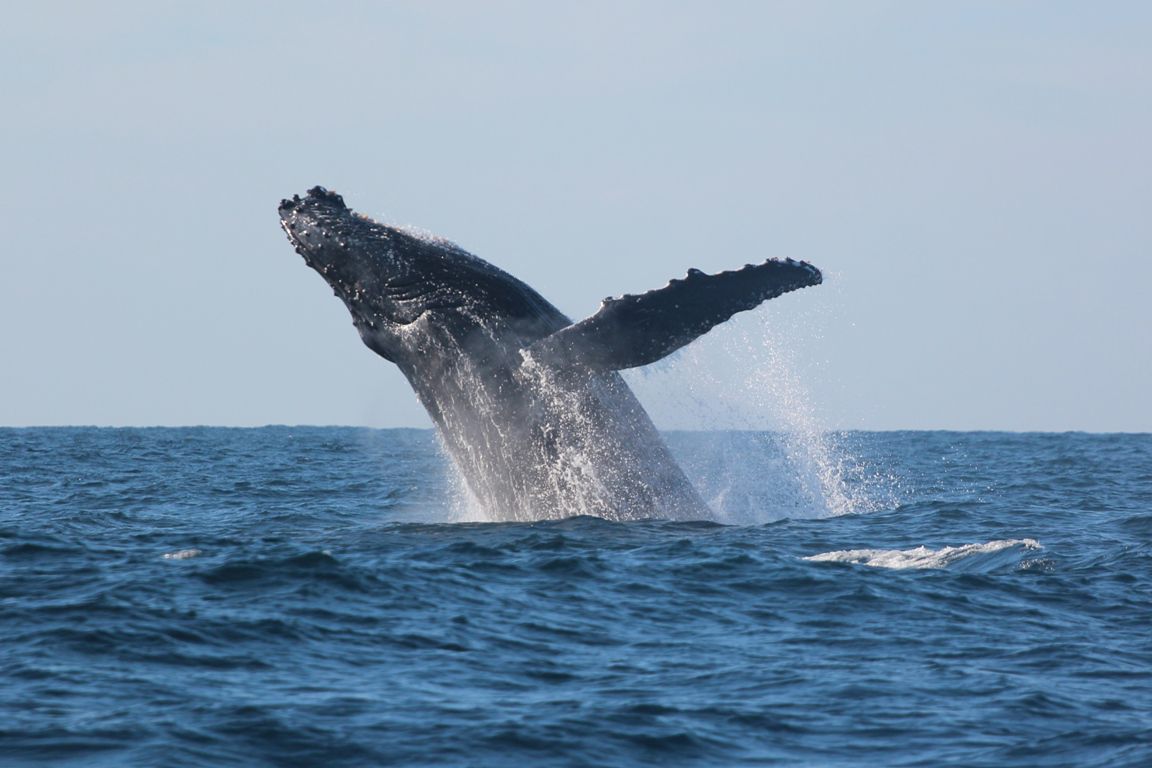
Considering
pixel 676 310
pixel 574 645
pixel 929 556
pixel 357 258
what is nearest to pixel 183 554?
pixel 357 258

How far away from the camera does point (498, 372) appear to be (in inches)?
Answer: 546

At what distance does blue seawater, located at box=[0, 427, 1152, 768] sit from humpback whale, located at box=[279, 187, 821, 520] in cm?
40

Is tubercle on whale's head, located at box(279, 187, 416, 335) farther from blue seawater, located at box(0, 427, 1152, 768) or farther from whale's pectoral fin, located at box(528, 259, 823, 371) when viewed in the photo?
blue seawater, located at box(0, 427, 1152, 768)

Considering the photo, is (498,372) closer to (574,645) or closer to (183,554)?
(183,554)

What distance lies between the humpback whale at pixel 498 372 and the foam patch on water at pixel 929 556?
176 cm

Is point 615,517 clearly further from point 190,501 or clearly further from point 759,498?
point 190,501

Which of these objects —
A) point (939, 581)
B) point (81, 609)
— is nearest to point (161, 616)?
point (81, 609)

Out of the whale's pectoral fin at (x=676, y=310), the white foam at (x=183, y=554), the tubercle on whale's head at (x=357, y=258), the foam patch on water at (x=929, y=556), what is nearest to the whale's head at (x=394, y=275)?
the tubercle on whale's head at (x=357, y=258)

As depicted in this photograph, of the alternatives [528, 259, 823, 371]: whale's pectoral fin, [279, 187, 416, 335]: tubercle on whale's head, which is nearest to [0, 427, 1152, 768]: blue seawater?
[528, 259, 823, 371]: whale's pectoral fin

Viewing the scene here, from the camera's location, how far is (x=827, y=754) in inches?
310

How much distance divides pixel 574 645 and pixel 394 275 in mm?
5152

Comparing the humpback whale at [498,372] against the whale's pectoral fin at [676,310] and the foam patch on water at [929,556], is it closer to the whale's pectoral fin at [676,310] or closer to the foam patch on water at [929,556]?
the whale's pectoral fin at [676,310]

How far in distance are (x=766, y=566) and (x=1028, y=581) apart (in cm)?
217

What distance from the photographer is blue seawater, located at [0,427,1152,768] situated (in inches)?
313
